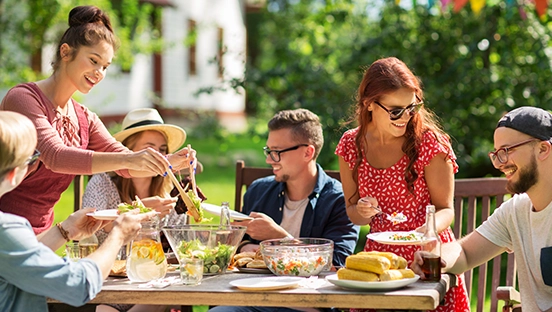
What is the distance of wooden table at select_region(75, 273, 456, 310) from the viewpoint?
2.65 meters

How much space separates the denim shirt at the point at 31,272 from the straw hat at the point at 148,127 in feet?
6.13

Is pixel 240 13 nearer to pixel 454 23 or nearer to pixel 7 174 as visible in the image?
pixel 454 23

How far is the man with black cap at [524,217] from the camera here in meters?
3.10

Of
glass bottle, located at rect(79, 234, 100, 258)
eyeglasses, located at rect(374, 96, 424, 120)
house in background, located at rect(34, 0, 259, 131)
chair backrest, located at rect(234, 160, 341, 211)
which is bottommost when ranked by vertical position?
glass bottle, located at rect(79, 234, 100, 258)

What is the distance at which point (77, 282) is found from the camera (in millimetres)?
2443

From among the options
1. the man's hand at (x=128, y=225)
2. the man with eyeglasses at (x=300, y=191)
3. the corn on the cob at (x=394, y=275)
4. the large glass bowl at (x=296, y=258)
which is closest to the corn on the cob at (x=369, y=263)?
the corn on the cob at (x=394, y=275)

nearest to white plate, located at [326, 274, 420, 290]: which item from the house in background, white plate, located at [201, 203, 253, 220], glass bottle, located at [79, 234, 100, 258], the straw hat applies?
white plate, located at [201, 203, 253, 220]

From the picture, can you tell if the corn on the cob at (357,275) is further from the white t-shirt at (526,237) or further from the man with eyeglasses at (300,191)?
the man with eyeglasses at (300,191)

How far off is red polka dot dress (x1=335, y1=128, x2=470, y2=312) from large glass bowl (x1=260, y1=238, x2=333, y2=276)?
53 cm

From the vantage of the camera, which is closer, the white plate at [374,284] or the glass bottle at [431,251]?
the white plate at [374,284]

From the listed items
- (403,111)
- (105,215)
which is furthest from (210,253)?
(403,111)

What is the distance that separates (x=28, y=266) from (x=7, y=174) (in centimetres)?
29

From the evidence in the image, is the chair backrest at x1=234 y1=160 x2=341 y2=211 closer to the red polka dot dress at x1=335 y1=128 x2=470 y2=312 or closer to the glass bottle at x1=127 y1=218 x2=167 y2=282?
the red polka dot dress at x1=335 y1=128 x2=470 y2=312

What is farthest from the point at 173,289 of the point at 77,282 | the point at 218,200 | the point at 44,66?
the point at 44,66
